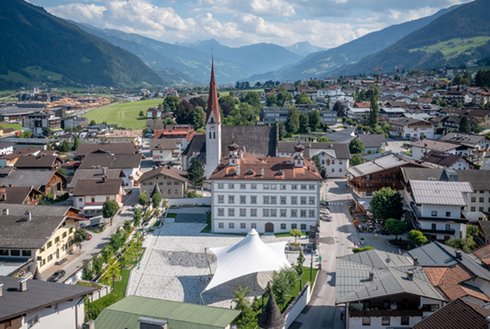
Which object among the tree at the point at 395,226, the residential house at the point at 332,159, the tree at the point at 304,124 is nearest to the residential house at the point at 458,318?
the tree at the point at 395,226

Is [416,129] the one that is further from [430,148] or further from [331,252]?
[331,252]

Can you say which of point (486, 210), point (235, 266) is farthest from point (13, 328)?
point (486, 210)

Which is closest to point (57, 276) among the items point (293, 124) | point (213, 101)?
point (213, 101)

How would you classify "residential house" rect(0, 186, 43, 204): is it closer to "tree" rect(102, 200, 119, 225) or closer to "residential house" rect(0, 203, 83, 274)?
"residential house" rect(0, 203, 83, 274)

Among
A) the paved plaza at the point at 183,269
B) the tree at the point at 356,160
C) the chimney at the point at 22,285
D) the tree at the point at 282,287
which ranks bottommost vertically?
the paved plaza at the point at 183,269

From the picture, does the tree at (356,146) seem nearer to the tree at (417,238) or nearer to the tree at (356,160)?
the tree at (356,160)

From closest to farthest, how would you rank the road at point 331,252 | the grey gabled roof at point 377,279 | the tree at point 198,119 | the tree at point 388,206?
the grey gabled roof at point 377,279, the road at point 331,252, the tree at point 388,206, the tree at point 198,119
